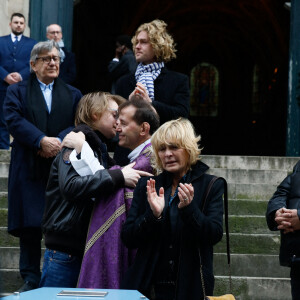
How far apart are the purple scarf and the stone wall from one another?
23.1 ft

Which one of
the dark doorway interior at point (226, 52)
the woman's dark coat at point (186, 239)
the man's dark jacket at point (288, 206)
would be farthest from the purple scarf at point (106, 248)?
the dark doorway interior at point (226, 52)

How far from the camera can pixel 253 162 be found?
7.90 meters

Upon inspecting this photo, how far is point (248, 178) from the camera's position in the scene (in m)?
7.20

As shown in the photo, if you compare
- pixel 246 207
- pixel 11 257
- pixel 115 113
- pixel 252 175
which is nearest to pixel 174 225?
pixel 115 113

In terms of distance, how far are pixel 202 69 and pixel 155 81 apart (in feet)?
98.9

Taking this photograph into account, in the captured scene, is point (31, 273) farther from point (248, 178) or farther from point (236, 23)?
point (236, 23)

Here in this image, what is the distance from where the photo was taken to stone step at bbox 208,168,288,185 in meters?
7.18

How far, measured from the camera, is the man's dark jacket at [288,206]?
13.1ft

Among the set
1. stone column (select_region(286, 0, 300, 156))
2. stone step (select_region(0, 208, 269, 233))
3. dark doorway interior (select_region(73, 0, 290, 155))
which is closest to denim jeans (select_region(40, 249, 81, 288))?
stone step (select_region(0, 208, 269, 233))

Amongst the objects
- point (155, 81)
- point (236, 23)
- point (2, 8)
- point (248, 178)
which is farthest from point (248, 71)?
point (155, 81)

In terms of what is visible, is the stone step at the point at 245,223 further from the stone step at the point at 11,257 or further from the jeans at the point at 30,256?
the jeans at the point at 30,256

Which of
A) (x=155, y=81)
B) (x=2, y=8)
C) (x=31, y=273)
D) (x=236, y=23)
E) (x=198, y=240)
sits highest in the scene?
(x=236, y=23)

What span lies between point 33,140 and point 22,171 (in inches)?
10.1

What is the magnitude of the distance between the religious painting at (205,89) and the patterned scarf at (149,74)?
2932 cm
